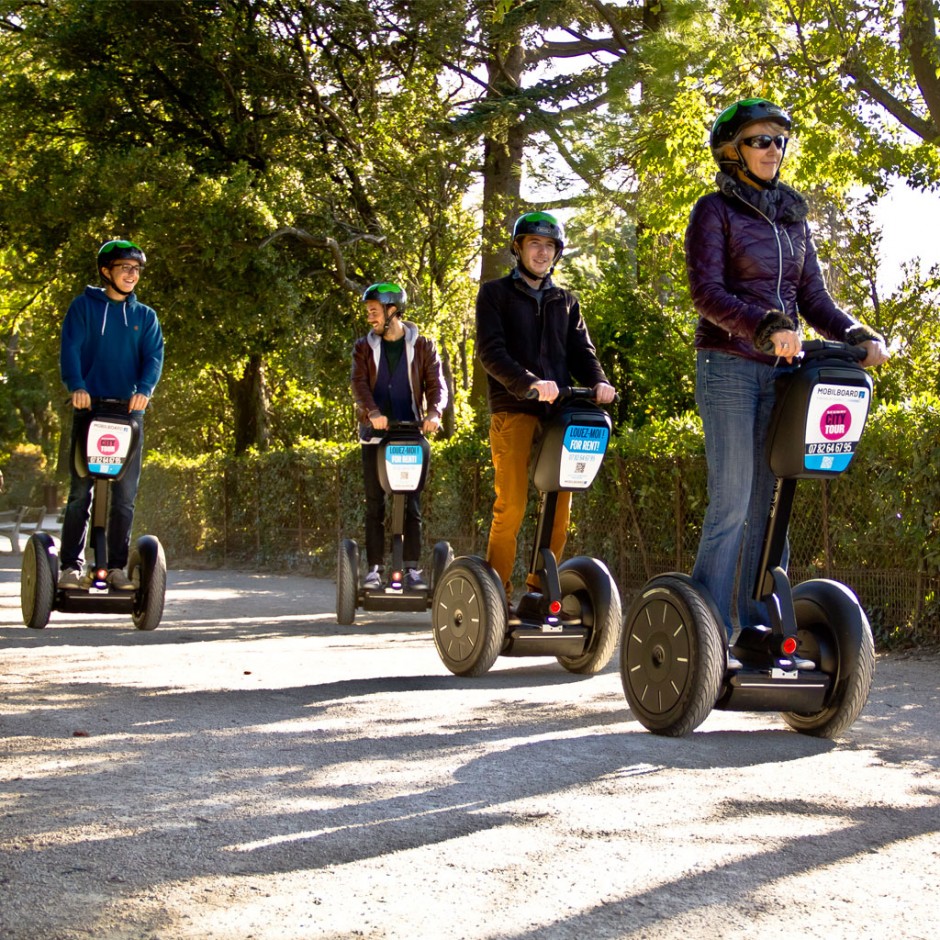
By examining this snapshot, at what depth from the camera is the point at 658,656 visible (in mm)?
5020

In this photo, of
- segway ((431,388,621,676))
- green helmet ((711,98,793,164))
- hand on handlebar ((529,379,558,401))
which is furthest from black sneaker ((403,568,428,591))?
green helmet ((711,98,793,164))

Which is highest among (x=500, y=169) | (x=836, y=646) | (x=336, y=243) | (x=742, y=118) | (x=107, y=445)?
(x=500, y=169)

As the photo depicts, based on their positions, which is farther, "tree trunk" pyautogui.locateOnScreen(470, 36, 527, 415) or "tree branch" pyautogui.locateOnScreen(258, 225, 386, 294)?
"tree trunk" pyautogui.locateOnScreen(470, 36, 527, 415)

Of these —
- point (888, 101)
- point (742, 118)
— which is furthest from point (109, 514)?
point (888, 101)

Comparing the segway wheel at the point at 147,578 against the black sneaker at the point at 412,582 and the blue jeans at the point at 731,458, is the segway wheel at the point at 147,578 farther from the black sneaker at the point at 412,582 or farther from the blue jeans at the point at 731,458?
the blue jeans at the point at 731,458

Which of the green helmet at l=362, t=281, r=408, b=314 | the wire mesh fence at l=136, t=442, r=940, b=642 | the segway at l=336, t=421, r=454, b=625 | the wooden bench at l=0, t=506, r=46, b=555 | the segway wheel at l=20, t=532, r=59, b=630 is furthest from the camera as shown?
the wooden bench at l=0, t=506, r=46, b=555

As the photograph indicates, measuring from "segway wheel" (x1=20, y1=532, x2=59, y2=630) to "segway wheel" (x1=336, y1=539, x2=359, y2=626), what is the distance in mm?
1922

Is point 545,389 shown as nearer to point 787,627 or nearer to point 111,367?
point 787,627

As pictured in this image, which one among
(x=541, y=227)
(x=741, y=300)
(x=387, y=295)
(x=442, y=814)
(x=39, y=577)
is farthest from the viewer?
(x=387, y=295)

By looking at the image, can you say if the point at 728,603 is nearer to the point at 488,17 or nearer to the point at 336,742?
the point at 336,742

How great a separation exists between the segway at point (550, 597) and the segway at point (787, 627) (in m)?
1.31

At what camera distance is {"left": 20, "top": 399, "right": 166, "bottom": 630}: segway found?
27.5 feet

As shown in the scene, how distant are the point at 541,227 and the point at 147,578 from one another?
362 cm

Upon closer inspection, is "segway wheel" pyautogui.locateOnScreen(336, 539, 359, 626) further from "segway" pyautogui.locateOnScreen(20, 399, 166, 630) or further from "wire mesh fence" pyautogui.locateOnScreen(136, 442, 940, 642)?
"wire mesh fence" pyautogui.locateOnScreen(136, 442, 940, 642)
